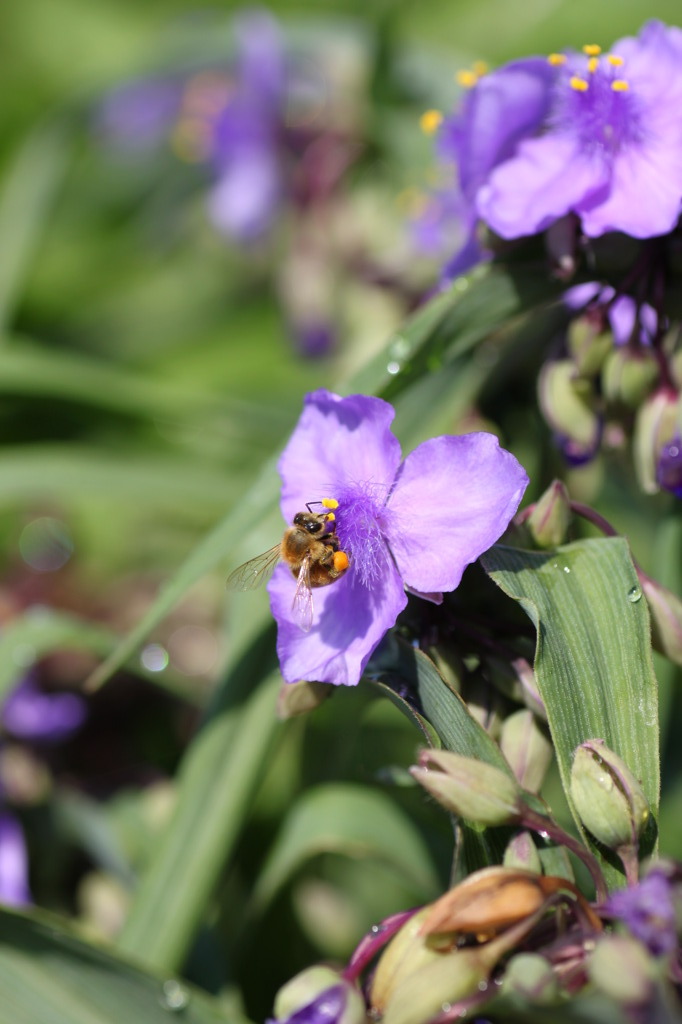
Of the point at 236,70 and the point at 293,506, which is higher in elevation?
the point at 236,70

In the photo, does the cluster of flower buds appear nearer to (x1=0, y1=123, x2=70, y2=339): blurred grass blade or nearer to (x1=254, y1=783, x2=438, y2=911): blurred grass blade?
(x1=254, y1=783, x2=438, y2=911): blurred grass blade

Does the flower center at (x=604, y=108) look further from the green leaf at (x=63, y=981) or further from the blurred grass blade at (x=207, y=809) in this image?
the green leaf at (x=63, y=981)

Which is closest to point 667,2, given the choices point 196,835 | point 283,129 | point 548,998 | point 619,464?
point 283,129

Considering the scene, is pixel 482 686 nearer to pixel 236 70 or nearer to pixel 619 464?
pixel 619 464

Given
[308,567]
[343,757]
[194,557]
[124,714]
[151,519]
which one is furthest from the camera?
[151,519]

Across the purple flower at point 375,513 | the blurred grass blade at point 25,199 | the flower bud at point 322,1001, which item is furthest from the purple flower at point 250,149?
the flower bud at point 322,1001

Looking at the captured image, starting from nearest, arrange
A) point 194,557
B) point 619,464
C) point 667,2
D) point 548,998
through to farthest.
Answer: point 548,998, point 194,557, point 619,464, point 667,2

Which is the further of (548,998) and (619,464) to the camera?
(619,464)
